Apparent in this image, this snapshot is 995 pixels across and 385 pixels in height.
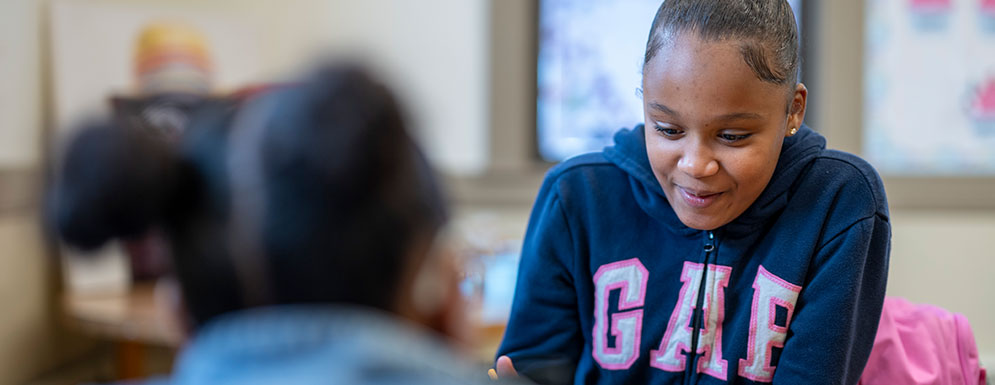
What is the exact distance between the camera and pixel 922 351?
3.72ft

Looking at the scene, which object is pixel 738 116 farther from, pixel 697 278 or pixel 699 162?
pixel 697 278

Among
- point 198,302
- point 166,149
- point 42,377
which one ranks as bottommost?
point 42,377

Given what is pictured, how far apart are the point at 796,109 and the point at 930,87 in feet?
7.71

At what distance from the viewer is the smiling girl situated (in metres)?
0.98

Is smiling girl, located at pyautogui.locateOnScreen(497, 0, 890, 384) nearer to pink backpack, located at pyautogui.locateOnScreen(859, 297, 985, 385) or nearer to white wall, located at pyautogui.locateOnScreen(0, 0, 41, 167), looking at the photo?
pink backpack, located at pyautogui.locateOnScreen(859, 297, 985, 385)

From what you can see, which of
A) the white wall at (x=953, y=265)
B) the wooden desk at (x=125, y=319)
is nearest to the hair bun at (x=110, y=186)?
the wooden desk at (x=125, y=319)

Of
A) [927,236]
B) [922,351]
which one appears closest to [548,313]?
[922,351]

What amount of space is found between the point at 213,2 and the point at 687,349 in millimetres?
2569

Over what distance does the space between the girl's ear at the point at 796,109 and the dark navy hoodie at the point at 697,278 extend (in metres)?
0.03

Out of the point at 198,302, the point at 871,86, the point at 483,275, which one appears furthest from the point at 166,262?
the point at 871,86

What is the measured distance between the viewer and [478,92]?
3.10 m

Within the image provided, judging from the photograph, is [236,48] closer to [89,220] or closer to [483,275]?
[483,275]

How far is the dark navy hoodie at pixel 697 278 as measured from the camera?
1.02 m

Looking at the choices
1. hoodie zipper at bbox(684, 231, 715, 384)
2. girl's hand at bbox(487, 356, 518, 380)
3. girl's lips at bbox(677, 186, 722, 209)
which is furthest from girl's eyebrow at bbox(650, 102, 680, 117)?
girl's hand at bbox(487, 356, 518, 380)
